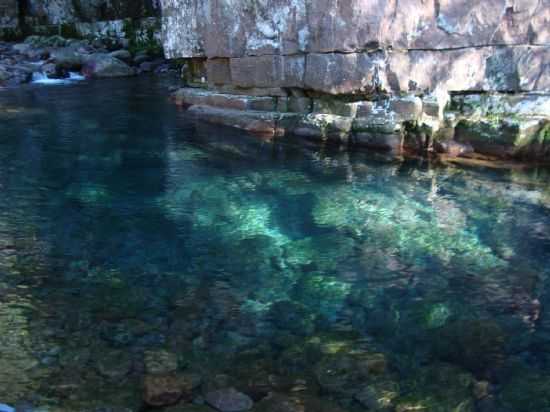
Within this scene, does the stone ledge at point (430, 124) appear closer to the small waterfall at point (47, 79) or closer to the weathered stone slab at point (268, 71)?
the weathered stone slab at point (268, 71)

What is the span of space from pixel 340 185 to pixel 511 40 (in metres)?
2.28

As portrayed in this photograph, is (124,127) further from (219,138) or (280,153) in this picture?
(280,153)

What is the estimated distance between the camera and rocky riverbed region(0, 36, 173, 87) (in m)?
13.4

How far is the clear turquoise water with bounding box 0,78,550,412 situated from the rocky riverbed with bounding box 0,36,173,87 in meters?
8.30

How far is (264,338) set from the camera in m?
2.76

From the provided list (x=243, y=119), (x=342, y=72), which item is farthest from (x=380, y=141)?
(x=243, y=119)

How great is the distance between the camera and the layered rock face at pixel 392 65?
554 centimetres

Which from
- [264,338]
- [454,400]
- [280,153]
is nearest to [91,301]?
[264,338]

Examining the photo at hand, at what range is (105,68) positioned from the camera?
545 inches

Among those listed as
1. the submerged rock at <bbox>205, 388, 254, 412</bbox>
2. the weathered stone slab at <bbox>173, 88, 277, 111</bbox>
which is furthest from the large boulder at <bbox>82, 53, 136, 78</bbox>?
the submerged rock at <bbox>205, 388, 254, 412</bbox>

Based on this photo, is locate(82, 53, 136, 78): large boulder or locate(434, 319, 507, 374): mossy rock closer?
locate(434, 319, 507, 374): mossy rock

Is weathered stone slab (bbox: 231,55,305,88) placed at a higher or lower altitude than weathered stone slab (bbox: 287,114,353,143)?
higher

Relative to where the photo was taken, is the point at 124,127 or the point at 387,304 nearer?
the point at 387,304

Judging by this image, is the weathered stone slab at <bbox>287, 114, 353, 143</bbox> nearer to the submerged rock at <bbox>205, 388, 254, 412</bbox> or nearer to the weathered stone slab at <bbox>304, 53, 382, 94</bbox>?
the weathered stone slab at <bbox>304, 53, 382, 94</bbox>
